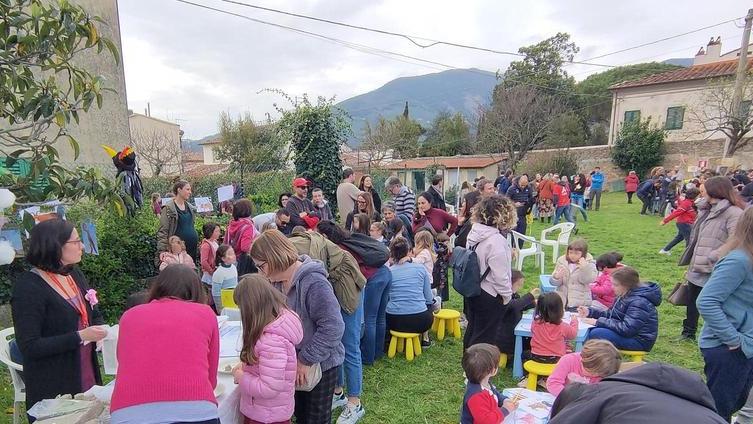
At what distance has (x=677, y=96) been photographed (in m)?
25.8

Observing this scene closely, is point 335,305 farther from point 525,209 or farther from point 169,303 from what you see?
point 525,209

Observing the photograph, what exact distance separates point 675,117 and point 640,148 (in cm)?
438

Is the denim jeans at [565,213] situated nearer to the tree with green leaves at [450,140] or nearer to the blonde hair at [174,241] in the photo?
the blonde hair at [174,241]

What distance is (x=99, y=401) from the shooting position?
219cm

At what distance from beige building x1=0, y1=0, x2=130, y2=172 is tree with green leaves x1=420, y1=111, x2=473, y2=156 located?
2846 centimetres

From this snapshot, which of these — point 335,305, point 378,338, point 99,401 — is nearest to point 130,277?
point 378,338

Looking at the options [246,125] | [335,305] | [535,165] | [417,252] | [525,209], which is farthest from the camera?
[246,125]

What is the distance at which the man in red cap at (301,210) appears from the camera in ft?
18.4

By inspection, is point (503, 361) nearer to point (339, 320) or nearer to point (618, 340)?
point (618, 340)

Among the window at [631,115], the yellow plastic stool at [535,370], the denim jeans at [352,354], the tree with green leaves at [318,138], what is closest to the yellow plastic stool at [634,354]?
the yellow plastic stool at [535,370]

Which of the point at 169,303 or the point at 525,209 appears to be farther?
the point at 525,209

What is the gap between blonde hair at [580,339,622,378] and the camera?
2.69 m

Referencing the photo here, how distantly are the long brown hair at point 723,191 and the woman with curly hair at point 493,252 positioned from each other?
7.05 feet

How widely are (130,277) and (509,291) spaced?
4.75 meters
